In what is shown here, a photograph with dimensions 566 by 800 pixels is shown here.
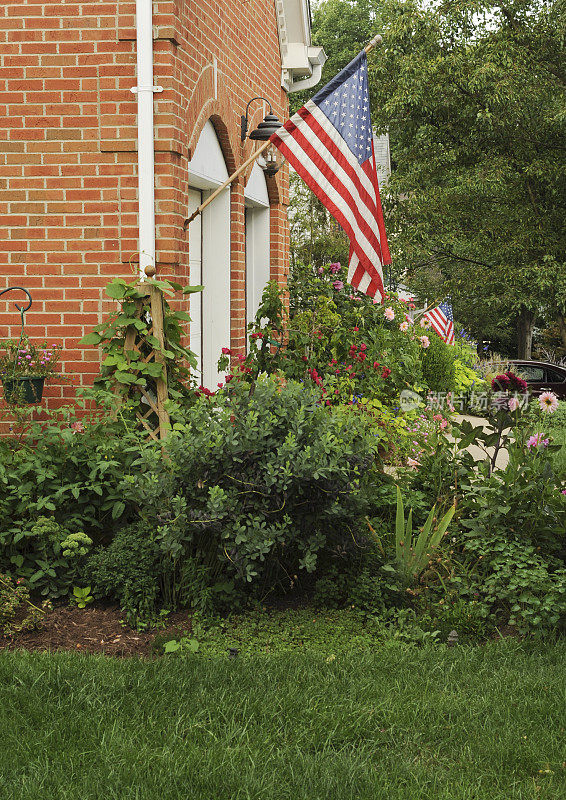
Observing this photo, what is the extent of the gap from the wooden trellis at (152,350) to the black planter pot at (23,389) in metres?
0.63

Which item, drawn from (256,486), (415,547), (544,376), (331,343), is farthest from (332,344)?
(544,376)

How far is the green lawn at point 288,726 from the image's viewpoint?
2994mm

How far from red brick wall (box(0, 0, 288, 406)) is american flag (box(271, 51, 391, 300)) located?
870 mm

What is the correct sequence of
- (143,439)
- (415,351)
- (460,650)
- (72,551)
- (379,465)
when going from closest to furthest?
(460,650) → (72,551) → (143,439) → (379,465) → (415,351)

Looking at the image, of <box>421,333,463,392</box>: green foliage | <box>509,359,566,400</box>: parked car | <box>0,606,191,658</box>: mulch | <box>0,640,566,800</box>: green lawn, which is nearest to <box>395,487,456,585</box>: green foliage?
<box>0,640,566,800</box>: green lawn

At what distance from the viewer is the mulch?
436cm

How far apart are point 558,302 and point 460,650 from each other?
15354 millimetres

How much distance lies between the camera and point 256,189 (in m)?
9.62

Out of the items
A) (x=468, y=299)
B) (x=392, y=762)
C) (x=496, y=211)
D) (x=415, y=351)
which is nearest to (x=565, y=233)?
(x=496, y=211)

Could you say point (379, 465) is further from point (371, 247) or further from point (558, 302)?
point (558, 302)

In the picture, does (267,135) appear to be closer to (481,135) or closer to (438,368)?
(438,368)

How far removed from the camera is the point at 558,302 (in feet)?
60.7

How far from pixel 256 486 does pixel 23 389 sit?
199 centimetres

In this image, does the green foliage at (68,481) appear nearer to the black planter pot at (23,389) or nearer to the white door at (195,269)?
the black planter pot at (23,389)
